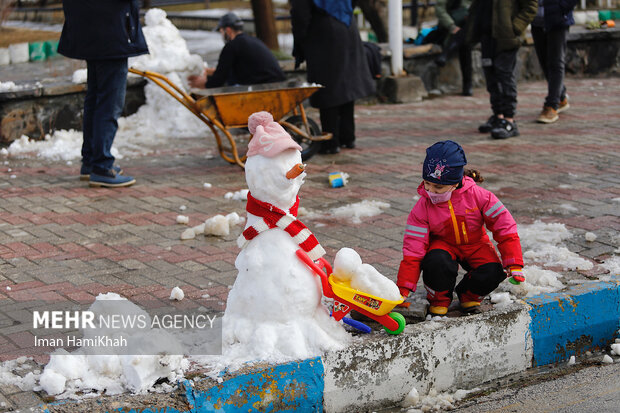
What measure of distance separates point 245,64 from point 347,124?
49.0 inches

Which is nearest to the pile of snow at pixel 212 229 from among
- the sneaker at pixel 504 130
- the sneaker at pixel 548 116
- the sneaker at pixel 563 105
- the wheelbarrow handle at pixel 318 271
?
the wheelbarrow handle at pixel 318 271

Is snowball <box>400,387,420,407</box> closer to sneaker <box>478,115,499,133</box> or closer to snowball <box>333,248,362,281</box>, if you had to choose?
snowball <box>333,248,362,281</box>

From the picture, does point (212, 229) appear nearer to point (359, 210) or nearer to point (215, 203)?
point (215, 203)

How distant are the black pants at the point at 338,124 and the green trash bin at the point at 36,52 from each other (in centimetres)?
596

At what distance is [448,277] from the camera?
427cm

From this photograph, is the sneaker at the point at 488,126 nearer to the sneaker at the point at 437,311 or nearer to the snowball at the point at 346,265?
the sneaker at the point at 437,311

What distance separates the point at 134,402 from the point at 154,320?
1.01 m

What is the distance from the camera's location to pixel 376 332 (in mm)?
4016

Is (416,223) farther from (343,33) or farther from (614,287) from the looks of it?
(343,33)

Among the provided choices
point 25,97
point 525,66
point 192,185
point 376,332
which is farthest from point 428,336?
point 525,66

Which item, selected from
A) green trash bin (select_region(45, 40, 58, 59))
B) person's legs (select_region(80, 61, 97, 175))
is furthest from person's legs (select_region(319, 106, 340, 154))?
green trash bin (select_region(45, 40, 58, 59))

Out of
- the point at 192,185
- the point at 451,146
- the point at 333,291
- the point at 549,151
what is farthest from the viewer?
the point at 549,151

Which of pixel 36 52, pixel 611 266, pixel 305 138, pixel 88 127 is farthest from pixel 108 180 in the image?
pixel 36 52

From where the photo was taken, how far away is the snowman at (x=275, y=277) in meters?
3.70
